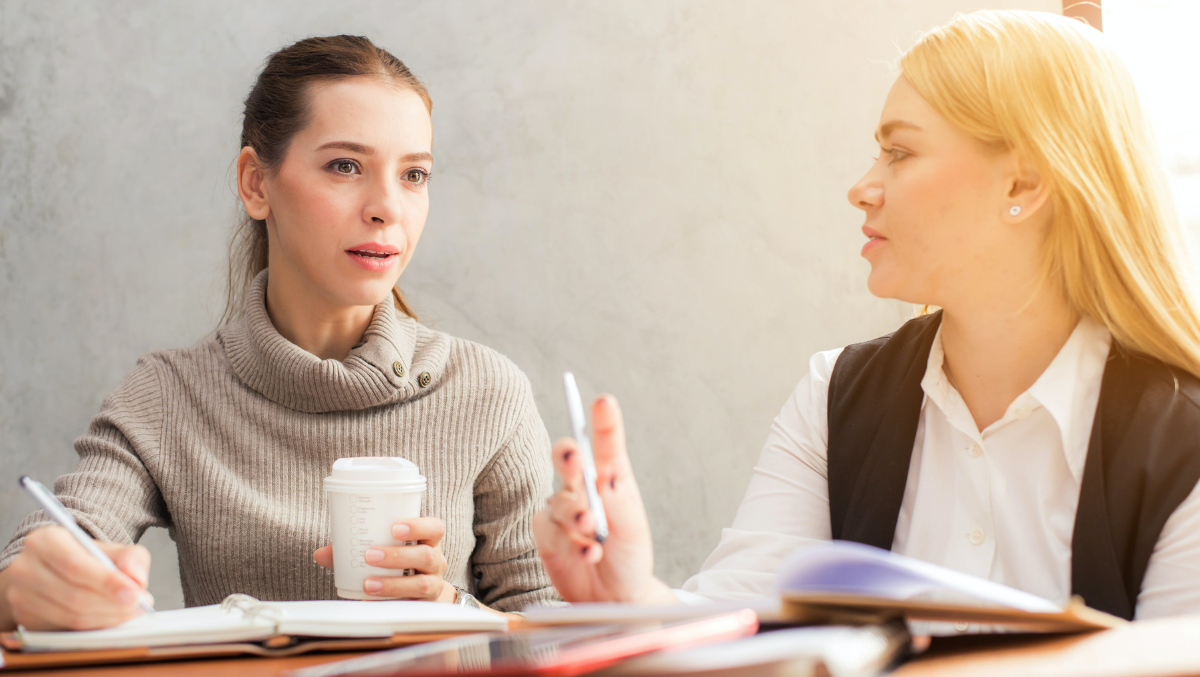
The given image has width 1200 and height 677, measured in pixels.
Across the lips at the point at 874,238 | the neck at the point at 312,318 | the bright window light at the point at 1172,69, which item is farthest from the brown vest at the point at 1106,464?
the bright window light at the point at 1172,69

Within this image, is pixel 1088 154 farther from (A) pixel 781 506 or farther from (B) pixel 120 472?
(B) pixel 120 472

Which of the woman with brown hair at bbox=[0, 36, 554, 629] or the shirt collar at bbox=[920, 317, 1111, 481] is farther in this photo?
the woman with brown hair at bbox=[0, 36, 554, 629]

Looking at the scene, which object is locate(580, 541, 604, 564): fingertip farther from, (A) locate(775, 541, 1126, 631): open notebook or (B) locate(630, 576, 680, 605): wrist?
(A) locate(775, 541, 1126, 631): open notebook

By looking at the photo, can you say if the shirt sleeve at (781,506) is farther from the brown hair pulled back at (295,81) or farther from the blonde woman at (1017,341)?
the brown hair pulled back at (295,81)

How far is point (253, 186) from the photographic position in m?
1.48

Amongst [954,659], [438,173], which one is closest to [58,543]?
[954,659]

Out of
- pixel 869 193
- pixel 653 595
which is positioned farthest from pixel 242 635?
pixel 869 193

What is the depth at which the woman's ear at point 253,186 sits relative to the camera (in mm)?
1468

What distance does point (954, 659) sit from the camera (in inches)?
22.3

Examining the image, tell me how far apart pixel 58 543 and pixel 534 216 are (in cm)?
127

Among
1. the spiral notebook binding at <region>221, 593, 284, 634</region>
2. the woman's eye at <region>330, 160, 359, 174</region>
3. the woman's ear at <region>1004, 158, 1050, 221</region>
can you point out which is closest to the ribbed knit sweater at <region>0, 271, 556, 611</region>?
the woman's eye at <region>330, 160, 359, 174</region>

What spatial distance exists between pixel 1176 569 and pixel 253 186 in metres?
1.41

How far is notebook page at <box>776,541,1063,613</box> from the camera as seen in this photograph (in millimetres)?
554

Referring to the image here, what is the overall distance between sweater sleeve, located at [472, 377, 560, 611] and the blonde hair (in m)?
0.83
